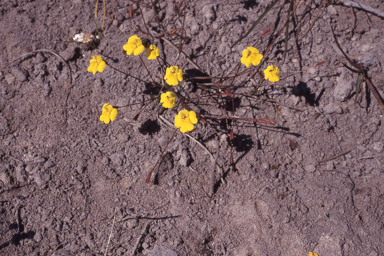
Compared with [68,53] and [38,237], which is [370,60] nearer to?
[68,53]

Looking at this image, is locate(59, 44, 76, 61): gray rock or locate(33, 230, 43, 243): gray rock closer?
locate(33, 230, 43, 243): gray rock

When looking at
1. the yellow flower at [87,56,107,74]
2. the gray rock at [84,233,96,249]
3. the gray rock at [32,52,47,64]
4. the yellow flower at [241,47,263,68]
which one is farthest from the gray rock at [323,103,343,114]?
the gray rock at [32,52,47,64]

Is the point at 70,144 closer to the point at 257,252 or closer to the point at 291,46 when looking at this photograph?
the point at 257,252

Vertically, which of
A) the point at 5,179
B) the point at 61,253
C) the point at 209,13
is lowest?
the point at 61,253

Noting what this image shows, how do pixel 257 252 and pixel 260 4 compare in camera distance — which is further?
pixel 260 4

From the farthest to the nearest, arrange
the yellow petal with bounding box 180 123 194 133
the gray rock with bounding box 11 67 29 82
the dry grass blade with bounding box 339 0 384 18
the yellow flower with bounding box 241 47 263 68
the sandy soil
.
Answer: the dry grass blade with bounding box 339 0 384 18
the gray rock with bounding box 11 67 29 82
the sandy soil
the yellow flower with bounding box 241 47 263 68
the yellow petal with bounding box 180 123 194 133

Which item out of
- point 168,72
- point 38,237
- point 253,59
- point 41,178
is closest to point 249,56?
point 253,59

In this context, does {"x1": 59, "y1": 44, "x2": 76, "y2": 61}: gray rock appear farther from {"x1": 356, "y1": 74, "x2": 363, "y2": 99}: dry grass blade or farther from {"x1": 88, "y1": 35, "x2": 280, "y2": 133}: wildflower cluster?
{"x1": 356, "y1": 74, "x2": 363, "y2": 99}: dry grass blade

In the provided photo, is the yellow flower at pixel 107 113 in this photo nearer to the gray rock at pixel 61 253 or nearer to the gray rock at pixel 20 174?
the gray rock at pixel 20 174

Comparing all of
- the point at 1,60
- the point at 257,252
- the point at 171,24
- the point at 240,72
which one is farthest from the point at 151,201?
the point at 1,60
